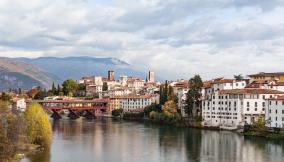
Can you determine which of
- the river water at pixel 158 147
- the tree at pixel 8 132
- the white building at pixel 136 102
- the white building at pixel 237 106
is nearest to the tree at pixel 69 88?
the white building at pixel 136 102

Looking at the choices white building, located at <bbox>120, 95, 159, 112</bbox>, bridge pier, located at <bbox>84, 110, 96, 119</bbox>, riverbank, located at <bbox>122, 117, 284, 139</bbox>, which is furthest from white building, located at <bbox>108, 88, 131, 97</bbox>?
riverbank, located at <bbox>122, 117, 284, 139</bbox>

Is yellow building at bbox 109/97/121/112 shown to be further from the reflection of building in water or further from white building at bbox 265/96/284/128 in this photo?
the reflection of building in water

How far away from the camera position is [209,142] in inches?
1781

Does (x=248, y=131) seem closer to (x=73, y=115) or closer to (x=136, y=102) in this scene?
(x=73, y=115)

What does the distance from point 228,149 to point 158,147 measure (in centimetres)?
517

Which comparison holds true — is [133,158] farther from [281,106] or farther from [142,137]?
[281,106]

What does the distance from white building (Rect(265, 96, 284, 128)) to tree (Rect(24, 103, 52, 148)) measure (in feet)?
74.8

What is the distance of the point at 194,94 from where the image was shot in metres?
64.4

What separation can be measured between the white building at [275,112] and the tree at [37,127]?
2279cm

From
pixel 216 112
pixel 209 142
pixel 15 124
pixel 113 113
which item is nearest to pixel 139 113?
pixel 113 113

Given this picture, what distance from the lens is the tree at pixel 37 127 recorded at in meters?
37.1

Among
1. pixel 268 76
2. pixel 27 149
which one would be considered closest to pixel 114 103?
pixel 268 76

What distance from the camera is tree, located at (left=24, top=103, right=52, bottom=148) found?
37.1 meters

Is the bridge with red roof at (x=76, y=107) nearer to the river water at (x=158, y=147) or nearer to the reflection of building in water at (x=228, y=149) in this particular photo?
the river water at (x=158, y=147)
